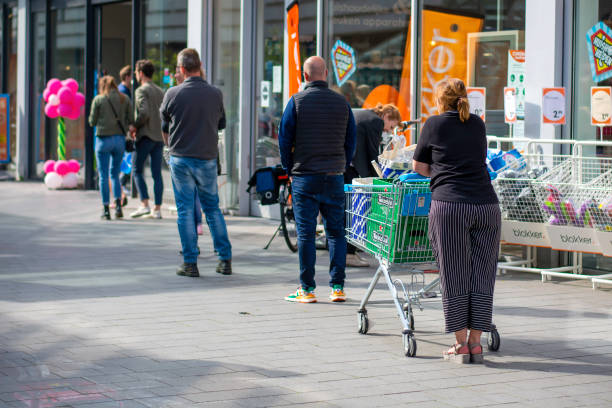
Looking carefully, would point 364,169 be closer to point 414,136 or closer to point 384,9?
point 414,136

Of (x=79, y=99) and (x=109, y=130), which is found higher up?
(x=79, y=99)

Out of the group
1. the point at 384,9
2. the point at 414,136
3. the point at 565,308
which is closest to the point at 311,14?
the point at 384,9

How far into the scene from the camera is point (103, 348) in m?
6.27

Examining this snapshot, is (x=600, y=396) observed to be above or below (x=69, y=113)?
below

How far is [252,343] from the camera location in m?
6.49

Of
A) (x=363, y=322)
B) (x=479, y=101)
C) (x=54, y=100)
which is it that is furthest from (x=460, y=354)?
(x=54, y=100)

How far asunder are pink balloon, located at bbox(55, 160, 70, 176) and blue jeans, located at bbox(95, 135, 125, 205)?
5336mm

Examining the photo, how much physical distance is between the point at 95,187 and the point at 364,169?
1050 cm

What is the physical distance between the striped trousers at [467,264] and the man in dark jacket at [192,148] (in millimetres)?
3611

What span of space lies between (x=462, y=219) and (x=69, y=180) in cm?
1430

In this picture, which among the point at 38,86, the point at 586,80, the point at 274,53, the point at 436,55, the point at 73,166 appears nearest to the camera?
the point at 586,80

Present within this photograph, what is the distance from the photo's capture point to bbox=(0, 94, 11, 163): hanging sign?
22.4 metres

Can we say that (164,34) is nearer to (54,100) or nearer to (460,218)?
(54,100)

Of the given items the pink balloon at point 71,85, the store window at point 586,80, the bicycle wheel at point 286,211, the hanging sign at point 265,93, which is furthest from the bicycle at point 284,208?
the pink balloon at point 71,85
